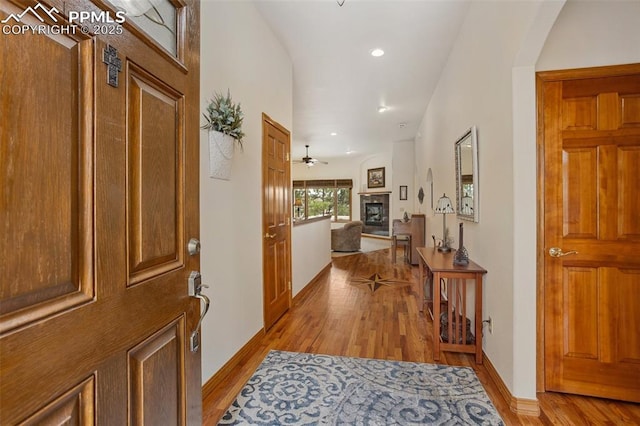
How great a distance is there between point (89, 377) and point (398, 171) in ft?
27.4

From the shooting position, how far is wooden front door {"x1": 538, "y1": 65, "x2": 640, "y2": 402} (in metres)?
1.83

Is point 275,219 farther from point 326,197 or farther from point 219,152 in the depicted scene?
point 326,197

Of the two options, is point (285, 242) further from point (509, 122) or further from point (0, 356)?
point (0, 356)

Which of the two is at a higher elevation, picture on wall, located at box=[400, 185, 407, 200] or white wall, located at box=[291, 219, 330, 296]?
picture on wall, located at box=[400, 185, 407, 200]

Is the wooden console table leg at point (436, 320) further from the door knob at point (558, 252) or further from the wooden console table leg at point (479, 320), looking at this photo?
the door knob at point (558, 252)

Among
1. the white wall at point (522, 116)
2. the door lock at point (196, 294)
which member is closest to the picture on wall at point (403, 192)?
the white wall at point (522, 116)

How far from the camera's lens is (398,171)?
8383 mm

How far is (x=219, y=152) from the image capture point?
199 cm

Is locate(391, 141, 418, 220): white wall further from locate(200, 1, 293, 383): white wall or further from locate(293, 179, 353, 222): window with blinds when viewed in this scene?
locate(200, 1, 293, 383): white wall

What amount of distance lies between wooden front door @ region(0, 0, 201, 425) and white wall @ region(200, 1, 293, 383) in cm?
102

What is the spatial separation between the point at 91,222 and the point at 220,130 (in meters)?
1.47

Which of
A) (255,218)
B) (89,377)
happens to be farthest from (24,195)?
(255,218)

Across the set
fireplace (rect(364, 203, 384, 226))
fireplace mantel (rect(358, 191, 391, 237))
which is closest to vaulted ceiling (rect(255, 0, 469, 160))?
fireplace mantel (rect(358, 191, 391, 237))

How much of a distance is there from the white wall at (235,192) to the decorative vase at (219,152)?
0.15 ft
